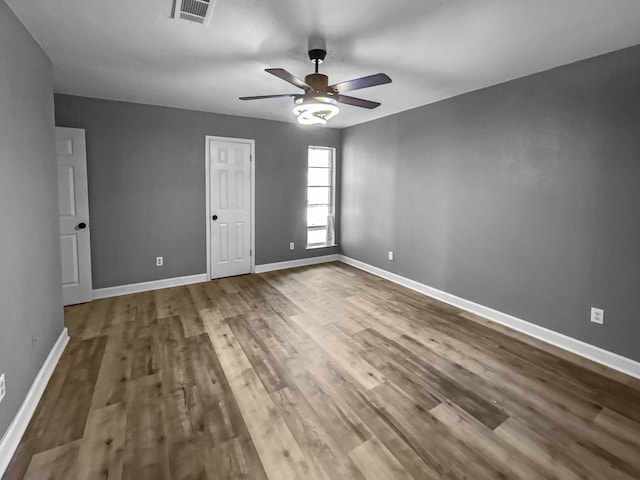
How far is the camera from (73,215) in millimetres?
3830

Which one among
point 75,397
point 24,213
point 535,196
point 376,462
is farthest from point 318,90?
point 75,397

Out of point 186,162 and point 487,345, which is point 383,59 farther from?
point 186,162

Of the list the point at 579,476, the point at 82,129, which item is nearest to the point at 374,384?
the point at 579,476

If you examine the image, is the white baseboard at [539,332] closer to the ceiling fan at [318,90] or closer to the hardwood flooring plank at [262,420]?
the hardwood flooring plank at [262,420]

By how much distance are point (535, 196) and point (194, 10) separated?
127 inches

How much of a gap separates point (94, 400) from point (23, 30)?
2.55 m

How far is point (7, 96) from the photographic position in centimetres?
186

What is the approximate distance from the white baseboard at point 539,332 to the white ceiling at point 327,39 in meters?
2.42

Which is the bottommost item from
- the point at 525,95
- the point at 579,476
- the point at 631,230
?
the point at 579,476

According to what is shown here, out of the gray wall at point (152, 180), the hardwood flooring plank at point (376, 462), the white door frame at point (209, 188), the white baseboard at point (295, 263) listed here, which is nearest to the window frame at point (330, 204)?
the white baseboard at point (295, 263)

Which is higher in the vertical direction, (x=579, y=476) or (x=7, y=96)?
(x=7, y=96)

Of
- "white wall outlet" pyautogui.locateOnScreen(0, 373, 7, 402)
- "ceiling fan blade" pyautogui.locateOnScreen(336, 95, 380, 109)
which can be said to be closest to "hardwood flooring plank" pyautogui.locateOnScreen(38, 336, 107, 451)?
"white wall outlet" pyautogui.locateOnScreen(0, 373, 7, 402)

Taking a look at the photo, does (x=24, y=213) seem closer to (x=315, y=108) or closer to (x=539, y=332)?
(x=315, y=108)

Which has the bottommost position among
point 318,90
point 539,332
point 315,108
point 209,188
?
point 539,332
